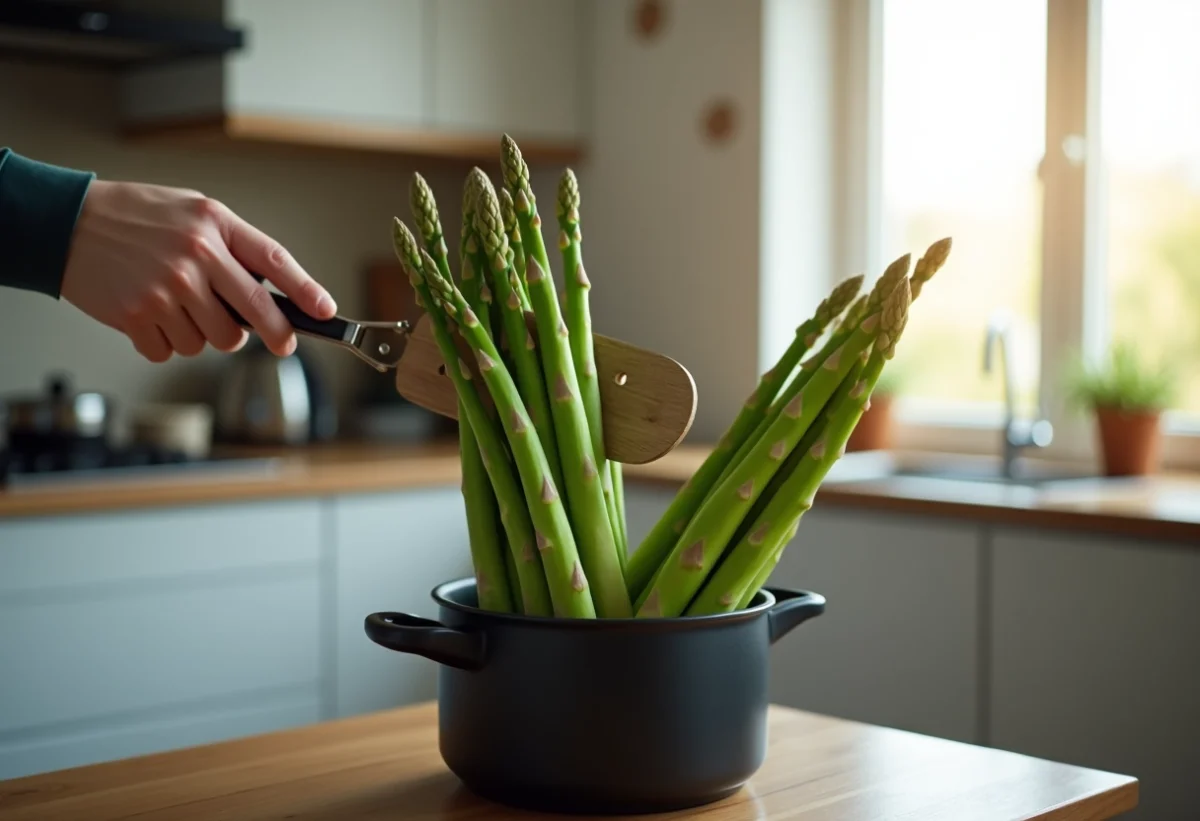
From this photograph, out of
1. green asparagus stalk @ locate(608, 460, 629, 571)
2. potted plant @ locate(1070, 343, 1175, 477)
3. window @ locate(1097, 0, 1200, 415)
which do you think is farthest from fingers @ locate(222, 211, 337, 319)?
window @ locate(1097, 0, 1200, 415)

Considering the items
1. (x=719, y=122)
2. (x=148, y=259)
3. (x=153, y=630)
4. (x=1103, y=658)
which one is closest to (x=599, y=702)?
(x=148, y=259)

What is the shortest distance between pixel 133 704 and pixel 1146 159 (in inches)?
83.8

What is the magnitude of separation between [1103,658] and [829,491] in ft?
1.81

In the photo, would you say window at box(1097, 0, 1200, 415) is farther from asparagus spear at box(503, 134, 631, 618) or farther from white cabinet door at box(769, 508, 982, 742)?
asparagus spear at box(503, 134, 631, 618)

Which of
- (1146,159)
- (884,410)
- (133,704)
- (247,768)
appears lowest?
(133,704)

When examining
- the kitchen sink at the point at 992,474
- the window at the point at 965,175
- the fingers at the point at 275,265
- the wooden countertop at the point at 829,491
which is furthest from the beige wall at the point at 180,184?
the fingers at the point at 275,265

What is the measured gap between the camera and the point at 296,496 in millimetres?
2701

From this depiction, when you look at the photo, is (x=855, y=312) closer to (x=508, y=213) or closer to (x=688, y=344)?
(x=508, y=213)

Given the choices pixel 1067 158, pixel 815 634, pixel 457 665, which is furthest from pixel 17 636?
pixel 1067 158

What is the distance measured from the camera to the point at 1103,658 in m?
2.21

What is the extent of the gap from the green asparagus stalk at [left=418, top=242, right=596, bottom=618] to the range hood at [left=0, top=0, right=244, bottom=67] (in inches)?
79.9

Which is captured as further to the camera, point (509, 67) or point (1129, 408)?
point (509, 67)

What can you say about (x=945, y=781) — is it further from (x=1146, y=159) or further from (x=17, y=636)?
(x=1146, y=159)

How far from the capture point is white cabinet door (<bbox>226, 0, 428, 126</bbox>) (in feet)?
9.87
